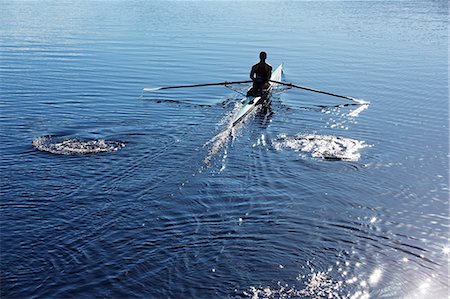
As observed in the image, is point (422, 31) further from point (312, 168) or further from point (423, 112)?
point (312, 168)

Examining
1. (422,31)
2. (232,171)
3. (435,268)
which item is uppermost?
(422,31)

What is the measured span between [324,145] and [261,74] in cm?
756

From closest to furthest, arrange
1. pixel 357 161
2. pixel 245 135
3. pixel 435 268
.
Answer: pixel 435 268 < pixel 357 161 < pixel 245 135

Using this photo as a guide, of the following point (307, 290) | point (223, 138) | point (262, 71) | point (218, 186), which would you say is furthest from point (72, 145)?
point (262, 71)

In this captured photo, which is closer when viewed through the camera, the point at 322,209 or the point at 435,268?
the point at 435,268

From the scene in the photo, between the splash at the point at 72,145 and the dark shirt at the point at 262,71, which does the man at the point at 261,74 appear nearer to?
the dark shirt at the point at 262,71

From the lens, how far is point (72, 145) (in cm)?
1647

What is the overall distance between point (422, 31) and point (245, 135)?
3748 centimetres

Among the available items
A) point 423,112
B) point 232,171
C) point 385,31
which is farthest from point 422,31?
point 232,171

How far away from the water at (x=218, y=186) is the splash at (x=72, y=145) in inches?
3.3

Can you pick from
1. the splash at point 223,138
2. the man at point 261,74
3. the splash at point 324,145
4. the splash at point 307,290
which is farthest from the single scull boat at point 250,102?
the splash at point 307,290

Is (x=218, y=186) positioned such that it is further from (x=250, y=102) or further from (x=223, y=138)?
(x=250, y=102)

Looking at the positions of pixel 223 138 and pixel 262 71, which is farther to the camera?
pixel 262 71

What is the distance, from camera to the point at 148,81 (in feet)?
92.1
